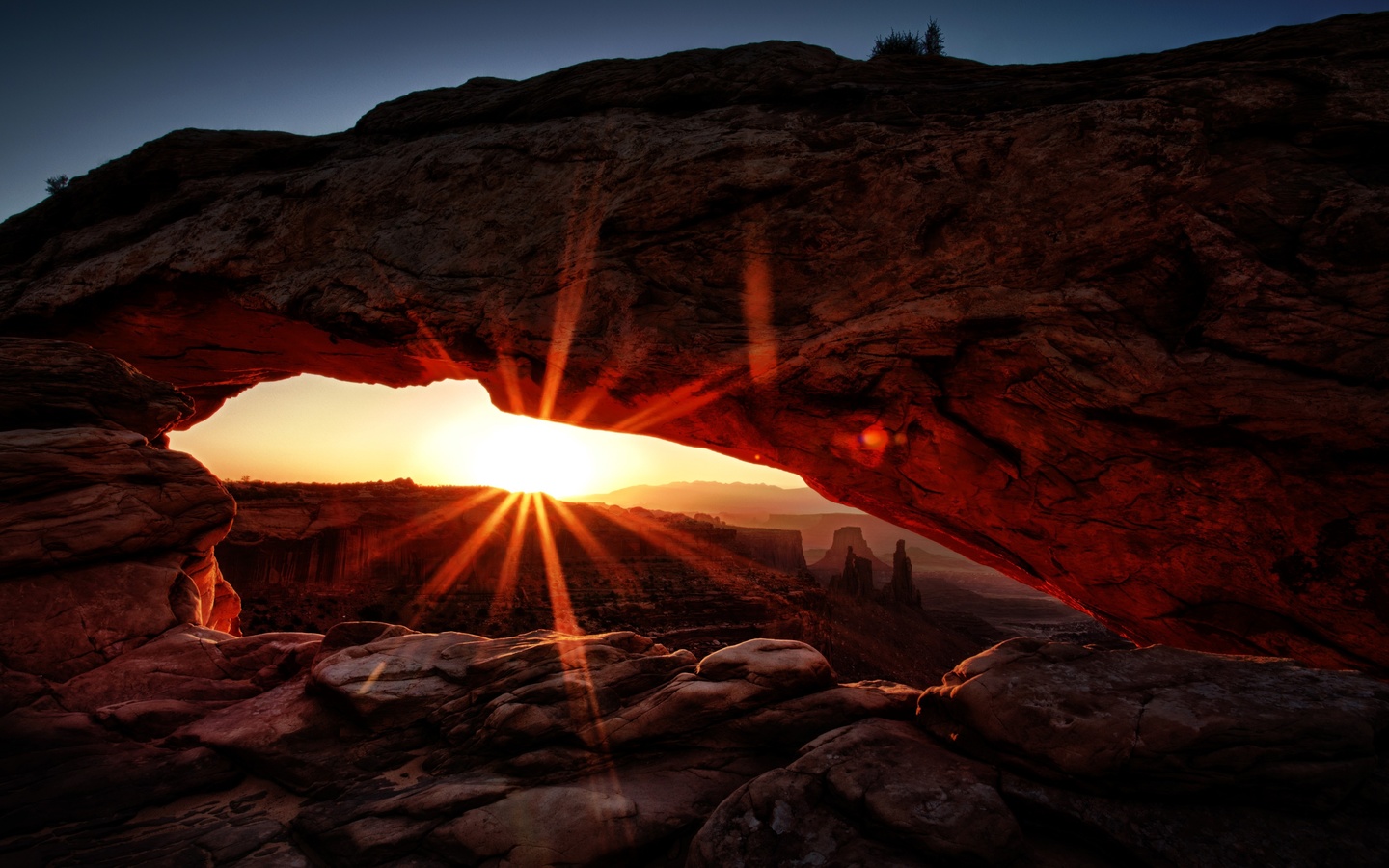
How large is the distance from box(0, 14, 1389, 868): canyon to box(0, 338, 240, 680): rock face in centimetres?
5

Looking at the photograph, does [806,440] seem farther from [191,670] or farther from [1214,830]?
[191,670]

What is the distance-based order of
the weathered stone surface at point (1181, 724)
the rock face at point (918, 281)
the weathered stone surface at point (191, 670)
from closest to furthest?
the weathered stone surface at point (1181, 724) < the rock face at point (918, 281) < the weathered stone surface at point (191, 670)

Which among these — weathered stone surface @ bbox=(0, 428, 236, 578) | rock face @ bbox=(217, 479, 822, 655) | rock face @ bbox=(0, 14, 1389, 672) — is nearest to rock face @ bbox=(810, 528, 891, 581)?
rock face @ bbox=(217, 479, 822, 655)

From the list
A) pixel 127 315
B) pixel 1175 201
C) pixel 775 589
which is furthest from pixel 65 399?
pixel 775 589

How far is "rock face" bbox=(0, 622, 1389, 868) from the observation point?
4605mm

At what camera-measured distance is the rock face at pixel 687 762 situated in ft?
15.1

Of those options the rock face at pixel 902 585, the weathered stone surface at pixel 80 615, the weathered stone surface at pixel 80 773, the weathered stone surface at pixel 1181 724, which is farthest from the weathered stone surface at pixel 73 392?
the rock face at pixel 902 585

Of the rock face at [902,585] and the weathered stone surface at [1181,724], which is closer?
the weathered stone surface at [1181,724]

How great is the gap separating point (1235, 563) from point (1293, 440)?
1.69 metres

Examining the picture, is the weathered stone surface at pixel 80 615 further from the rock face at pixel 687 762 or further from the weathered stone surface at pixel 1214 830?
the weathered stone surface at pixel 1214 830

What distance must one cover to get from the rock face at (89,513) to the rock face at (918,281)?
2.34m

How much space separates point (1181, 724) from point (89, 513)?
13686 millimetres

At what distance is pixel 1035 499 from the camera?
809cm

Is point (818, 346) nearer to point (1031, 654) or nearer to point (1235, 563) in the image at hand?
point (1031, 654)
